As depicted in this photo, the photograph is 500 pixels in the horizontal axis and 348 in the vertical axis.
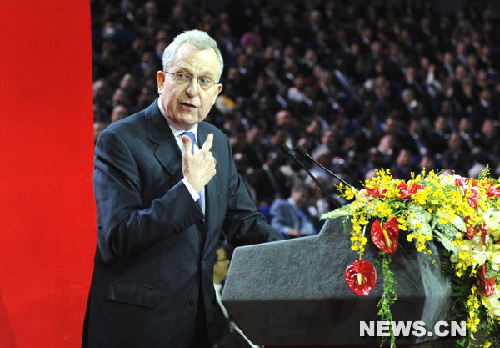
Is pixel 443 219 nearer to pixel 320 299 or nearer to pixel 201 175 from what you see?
pixel 320 299

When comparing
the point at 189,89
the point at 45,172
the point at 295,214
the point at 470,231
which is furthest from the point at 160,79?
the point at 295,214

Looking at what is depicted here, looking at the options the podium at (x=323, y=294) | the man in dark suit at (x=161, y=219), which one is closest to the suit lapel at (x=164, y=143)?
the man in dark suit at (x=161, y=219)

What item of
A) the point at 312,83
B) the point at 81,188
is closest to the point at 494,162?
the point at 312,83

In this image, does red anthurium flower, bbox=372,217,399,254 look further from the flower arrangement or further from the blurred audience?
the blurred audience

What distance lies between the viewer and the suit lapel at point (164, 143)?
2.10 metres

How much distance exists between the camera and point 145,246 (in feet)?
6.31

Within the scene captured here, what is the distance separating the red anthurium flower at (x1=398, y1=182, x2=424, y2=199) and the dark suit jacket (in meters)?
0.60

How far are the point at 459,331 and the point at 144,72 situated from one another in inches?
216

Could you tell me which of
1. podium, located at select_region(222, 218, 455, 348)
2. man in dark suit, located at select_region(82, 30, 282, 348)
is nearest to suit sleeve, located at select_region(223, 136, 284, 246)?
man in dark suit, located at select_region(82, 30, 282, 348)

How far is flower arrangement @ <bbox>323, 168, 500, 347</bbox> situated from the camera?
1.61 metres

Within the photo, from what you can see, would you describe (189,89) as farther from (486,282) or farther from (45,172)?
(486,282)

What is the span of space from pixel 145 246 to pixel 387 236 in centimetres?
71

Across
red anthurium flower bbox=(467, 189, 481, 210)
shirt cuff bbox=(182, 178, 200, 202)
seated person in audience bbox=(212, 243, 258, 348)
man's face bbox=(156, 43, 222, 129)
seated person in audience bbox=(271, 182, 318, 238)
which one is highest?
man's face bbox=(156, 43, 222, 129)

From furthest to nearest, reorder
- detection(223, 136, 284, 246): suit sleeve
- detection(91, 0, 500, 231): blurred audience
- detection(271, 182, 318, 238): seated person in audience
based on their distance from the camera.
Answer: detection(91, 0, 500, 231): blurred audience, detection(271, 182, 318, 238): seated person in audience, detection(223, 136, 284, 246): suit sleeve
